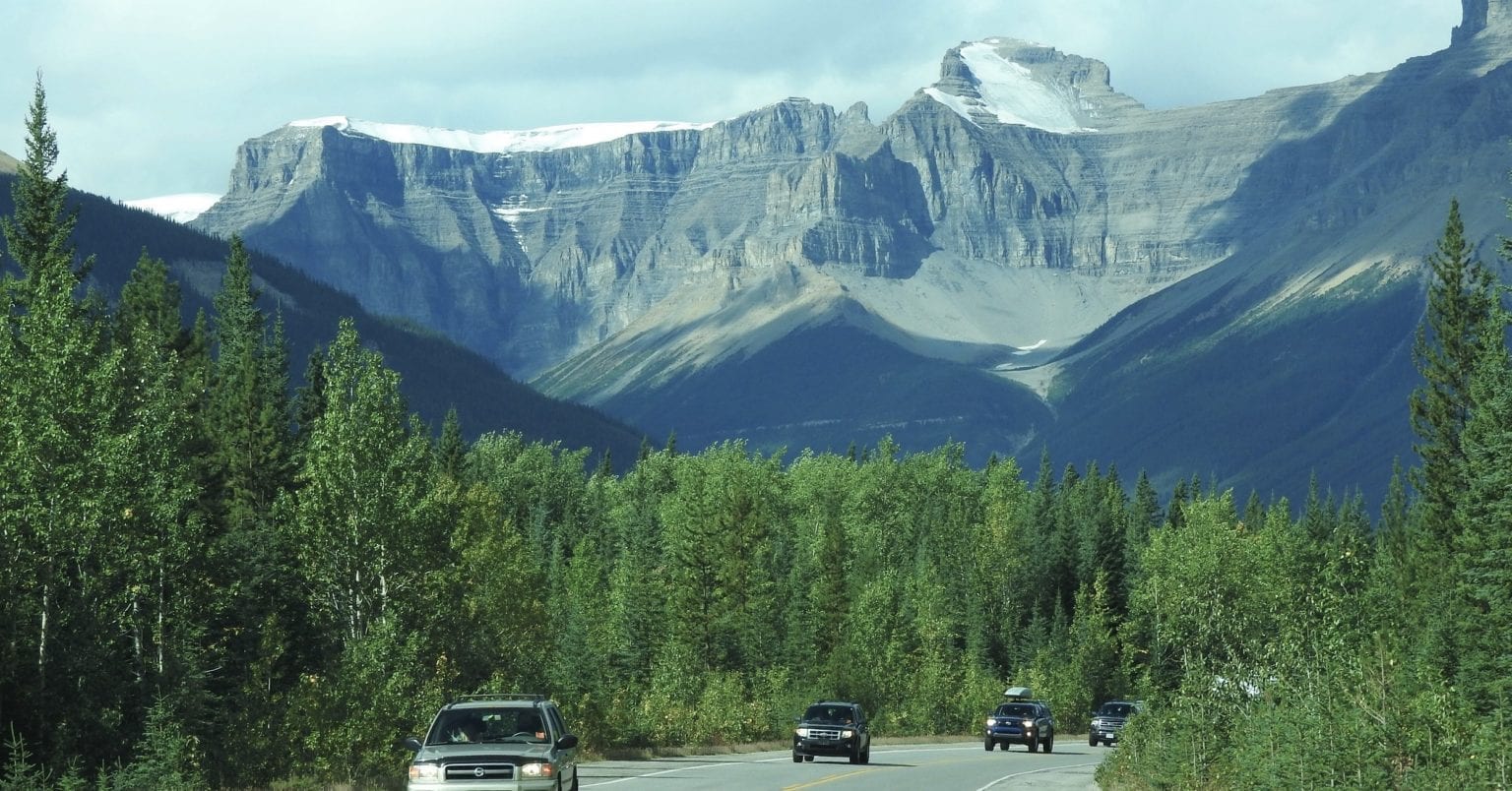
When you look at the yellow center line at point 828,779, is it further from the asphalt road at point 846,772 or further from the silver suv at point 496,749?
the silver suv at point 496,749

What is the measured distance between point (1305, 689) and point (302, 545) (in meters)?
34.2

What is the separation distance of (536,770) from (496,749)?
2.59 ft

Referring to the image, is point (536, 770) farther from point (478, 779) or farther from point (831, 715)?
point (831, 715)

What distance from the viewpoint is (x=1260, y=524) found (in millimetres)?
176000

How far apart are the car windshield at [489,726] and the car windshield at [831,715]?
24.9 m

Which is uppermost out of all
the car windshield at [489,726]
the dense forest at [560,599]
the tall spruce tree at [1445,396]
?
the tall spruce tree at [1445,396]

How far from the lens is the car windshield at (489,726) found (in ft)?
106

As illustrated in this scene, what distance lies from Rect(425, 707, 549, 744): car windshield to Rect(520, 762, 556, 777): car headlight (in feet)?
3.75

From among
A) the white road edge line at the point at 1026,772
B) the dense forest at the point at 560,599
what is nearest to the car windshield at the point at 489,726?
the dense forest at the point at 560,599

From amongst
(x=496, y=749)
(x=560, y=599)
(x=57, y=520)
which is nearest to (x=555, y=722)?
(x=496, y=749)

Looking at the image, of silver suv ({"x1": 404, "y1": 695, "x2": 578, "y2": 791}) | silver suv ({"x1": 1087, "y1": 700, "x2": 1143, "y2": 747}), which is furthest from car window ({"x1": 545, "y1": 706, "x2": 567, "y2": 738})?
silver suv ({"x1": 1087, "y1": 700, "x2": 1143, "y2": 747})

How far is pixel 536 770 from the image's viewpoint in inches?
1221

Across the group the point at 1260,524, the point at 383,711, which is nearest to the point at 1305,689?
the point at 383,711

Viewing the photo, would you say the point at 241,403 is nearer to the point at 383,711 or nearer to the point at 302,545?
the point at 302,545
